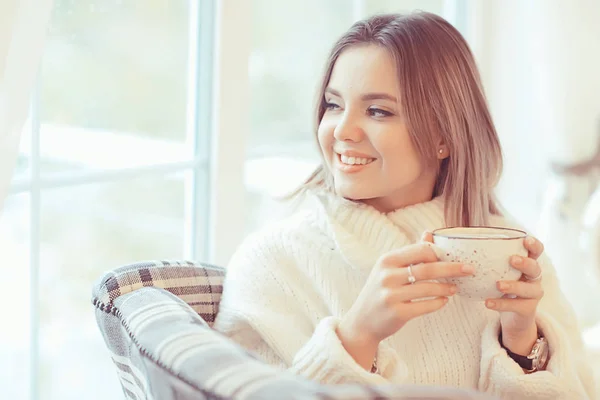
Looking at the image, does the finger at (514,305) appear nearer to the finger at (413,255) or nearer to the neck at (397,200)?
the finger at (413,255)

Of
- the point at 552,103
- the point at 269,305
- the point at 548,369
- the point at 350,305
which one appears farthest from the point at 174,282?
the point at 552,103

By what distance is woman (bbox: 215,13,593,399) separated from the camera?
4.73ft

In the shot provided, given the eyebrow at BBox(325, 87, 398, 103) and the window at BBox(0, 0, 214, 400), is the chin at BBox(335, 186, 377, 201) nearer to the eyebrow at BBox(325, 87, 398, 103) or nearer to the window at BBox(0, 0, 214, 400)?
the eyebrow at BBox(325, 87, 398, 103)

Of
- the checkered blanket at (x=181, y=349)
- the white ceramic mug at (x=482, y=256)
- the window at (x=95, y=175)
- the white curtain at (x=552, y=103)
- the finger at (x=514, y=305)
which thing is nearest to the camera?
the checkered blanket at (x=181, y=349)

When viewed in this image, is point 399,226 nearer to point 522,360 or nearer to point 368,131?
point 368,131

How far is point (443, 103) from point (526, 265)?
0.35 meters

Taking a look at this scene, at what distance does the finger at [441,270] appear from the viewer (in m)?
1.19

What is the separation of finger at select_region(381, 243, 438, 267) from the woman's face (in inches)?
10.0

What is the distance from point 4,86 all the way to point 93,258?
2.21ft

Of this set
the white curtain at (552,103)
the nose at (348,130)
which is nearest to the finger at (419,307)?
the nose at (348,130)

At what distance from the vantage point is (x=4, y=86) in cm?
128

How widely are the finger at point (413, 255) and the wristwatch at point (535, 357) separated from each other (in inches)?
12.5

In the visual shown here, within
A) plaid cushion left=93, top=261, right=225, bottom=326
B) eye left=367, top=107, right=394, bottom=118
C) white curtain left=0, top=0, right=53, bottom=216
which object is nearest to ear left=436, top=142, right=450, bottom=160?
eye left=367, top=107, right=394, bottom=118

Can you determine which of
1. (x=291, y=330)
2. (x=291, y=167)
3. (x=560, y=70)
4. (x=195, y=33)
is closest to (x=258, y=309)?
(x=291, y=330)
